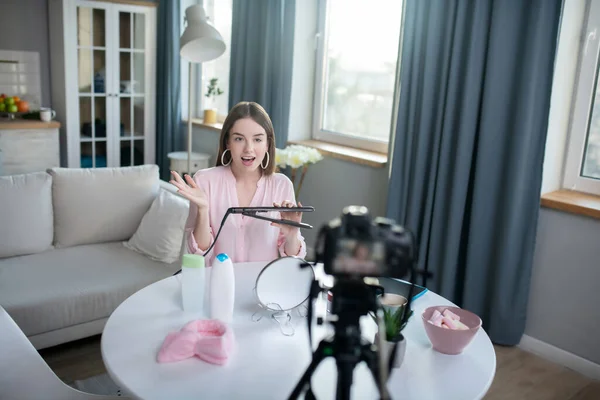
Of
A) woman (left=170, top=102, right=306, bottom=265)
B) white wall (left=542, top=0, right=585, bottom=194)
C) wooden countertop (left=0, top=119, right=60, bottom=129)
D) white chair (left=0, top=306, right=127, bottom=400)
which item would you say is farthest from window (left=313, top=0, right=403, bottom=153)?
white chair (left=0, top=306, right=127, bottom=400)

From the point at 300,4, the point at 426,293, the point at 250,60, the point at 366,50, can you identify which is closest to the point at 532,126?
the point at 426,293

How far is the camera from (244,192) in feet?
6.09

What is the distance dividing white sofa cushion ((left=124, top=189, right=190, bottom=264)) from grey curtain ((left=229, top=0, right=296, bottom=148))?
1143 mm

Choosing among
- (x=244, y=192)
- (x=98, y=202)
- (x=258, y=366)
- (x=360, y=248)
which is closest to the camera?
(x=360, y=248)

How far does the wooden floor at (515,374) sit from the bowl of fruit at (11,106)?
2.56m

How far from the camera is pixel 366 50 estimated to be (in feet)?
10.9

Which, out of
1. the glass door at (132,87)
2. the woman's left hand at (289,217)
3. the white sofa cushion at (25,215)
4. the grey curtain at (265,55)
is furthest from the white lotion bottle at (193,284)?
the glass door at (132,87)

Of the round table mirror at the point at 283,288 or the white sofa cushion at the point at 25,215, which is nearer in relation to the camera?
the round table mirror at the point at 283,288

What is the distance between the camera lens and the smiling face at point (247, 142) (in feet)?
5.73

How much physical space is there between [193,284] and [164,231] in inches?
46.7

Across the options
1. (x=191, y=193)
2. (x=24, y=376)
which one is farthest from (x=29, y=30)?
(x=24, y=376)

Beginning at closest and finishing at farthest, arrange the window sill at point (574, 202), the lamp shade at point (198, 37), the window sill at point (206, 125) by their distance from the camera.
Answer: the window sill at point (574, 202) → the lamp shade at point (198, 37) → the window sill at point (206, 125)

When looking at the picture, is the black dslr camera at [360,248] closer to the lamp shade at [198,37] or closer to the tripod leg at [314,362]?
the tripod leg at [314,362]

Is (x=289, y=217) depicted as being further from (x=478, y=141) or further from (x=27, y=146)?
(x=27, y=146)
